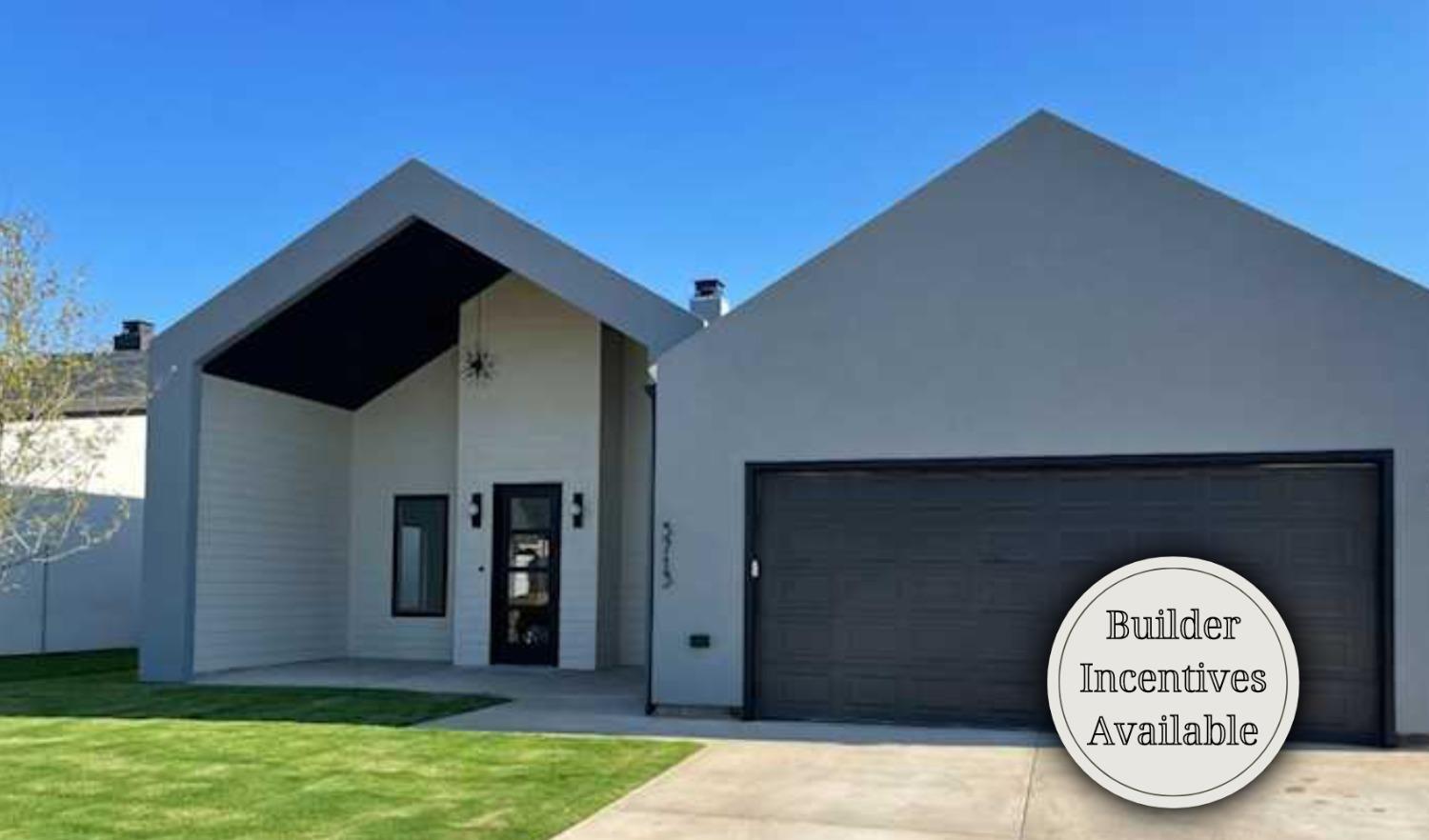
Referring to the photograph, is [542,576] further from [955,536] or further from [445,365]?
[955,536]

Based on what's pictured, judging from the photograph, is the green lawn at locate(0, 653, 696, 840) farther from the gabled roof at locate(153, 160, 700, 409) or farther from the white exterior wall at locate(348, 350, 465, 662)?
the white exterior wall at locate(348, 350, 465, 662)

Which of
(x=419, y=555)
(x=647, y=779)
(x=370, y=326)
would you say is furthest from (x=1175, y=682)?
(x=419, y=555)

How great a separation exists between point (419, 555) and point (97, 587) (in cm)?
499

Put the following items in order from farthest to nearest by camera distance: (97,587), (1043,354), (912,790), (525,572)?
1. (97,587)
2. (525,572)
3. (1043,354)
4. (912,790)

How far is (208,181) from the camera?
597 inches

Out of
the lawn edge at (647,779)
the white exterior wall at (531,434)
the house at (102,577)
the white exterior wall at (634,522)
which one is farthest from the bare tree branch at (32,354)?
the white exterior wall at (634,522)

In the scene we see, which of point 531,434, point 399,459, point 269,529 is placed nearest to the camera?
point 269,529

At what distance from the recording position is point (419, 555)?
15.1 metres

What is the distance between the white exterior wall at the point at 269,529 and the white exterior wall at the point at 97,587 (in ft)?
8.54

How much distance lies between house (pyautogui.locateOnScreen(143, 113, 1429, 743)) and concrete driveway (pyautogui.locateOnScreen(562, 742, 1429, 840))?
3.91 ft

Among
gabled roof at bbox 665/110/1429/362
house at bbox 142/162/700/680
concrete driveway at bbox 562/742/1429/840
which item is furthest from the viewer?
house at bbox 142/162/700/680

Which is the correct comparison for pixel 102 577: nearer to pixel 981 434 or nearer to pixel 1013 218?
pixel 981 434

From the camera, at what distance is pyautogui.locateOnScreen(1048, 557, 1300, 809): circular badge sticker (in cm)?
220

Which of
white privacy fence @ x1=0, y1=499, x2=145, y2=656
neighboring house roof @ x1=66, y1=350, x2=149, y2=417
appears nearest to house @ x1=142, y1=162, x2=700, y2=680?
neighboring house roof @ x1=66, y1=350, x2=149, y2=417
